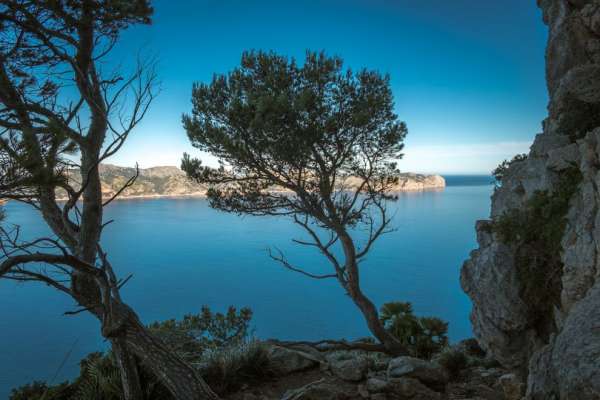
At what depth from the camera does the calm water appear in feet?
65.2

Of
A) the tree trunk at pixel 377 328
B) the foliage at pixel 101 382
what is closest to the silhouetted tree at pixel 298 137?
the tree trunk at pixel 377 328

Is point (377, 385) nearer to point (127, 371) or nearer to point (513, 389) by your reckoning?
point (513, 389)

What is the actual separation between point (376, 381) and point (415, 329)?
4.72 meters

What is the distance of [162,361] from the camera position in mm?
3549

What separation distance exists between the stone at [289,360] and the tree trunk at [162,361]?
1.85 metres

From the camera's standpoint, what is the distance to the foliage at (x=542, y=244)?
15.8ft

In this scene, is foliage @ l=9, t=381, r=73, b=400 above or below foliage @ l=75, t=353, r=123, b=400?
below

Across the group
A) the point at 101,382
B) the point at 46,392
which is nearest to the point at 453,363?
the point at 101,382

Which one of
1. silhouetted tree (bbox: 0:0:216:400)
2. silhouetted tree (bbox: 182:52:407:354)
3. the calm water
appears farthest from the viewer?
the calm water

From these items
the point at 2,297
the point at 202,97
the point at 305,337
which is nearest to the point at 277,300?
the point at 305,337

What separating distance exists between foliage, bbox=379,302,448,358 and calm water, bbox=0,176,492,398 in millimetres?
13290

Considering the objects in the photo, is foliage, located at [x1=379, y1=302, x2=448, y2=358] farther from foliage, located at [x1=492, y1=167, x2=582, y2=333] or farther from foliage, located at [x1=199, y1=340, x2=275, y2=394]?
foliage, located at [x1=199, y1=340, x2=275, y2=394]

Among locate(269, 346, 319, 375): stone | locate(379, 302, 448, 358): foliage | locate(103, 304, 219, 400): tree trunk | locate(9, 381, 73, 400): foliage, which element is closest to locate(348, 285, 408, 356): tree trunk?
locate(379, 302, 448, 358): foliage

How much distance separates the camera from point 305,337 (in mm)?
20922
